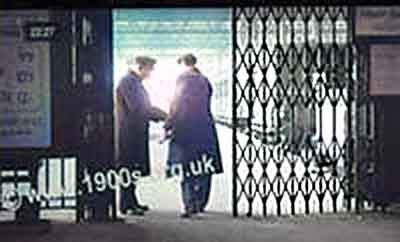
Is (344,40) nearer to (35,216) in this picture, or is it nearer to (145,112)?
(145,112)

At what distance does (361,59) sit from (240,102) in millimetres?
815

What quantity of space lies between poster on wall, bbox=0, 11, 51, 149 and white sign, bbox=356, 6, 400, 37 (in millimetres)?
1883

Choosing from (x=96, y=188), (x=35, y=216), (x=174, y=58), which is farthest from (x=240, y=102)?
(x=35, y=216)

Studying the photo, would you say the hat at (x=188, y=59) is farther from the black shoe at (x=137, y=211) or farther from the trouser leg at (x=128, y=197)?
the black shoe at (x=137, y=211)

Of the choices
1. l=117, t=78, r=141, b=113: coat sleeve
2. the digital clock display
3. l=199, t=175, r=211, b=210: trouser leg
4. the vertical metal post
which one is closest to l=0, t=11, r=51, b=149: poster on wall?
the digital clock display

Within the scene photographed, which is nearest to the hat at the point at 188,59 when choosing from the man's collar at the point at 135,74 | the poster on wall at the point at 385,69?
the man's collar at the point at 135,74

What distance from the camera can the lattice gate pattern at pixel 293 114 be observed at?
577 centimetres

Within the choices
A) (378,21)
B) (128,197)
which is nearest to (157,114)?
(128,197)

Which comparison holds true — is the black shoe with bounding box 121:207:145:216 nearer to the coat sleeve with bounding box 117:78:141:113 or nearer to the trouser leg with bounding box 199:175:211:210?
the trouser leg with bounding box 199:175:211:210

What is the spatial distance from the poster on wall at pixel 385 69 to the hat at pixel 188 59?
113 cm

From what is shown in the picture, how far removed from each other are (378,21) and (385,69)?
1.29 feet

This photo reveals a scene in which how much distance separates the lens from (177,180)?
18.6 feet

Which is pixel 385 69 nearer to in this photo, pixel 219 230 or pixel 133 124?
pixel 219 230

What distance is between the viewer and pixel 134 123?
573 cm
